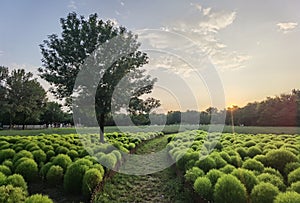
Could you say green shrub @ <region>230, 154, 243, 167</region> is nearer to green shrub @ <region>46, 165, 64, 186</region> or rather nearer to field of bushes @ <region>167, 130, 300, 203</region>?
field of bushes @ <region>167, 130, 300, 203</region>

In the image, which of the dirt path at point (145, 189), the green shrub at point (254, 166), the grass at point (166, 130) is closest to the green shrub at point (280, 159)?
the green shrub at point (254, 166)

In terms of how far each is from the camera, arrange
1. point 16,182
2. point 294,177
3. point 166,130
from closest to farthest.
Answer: point 294,177
point 16,182
point 166,130

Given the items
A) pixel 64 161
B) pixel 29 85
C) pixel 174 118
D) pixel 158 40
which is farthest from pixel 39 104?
pixel 64 161

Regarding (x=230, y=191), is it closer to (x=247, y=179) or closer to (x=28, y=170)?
(x=247, y=179)

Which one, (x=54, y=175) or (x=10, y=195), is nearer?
(x=10, y=195)

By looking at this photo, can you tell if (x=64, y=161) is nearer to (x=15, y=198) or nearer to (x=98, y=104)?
(x=15, y=198)

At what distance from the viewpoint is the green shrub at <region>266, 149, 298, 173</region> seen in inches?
320

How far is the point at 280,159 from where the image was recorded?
27.1 feet

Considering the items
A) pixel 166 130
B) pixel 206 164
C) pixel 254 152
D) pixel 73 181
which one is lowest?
pixel 73 181

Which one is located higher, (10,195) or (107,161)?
(107,161)

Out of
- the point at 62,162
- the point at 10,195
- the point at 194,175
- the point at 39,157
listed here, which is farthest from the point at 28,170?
the point at 194,175

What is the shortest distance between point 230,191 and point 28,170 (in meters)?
6.35

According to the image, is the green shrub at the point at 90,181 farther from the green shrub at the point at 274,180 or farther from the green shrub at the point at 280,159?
the green shrub at the point at 280,159

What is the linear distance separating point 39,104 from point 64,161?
132ft
